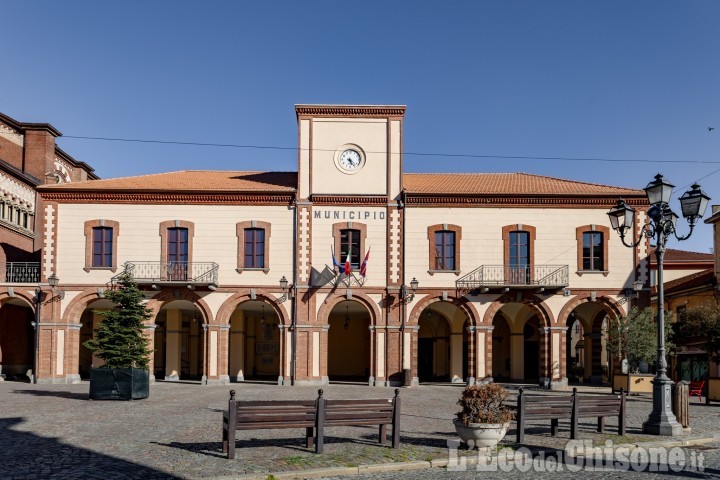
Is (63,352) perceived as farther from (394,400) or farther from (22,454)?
(394,400)

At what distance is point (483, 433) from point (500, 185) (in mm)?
20221

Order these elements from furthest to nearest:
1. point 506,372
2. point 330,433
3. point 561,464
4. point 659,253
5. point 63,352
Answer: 1. point 506,372
2. point 63,352
3. point 659,253
4. point 330,433
5. point 561,464

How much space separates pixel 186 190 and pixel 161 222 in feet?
5.43

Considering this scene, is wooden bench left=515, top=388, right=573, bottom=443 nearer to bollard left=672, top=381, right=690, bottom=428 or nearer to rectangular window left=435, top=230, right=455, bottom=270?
bollard left=672, top=381, right=690, bottom=428

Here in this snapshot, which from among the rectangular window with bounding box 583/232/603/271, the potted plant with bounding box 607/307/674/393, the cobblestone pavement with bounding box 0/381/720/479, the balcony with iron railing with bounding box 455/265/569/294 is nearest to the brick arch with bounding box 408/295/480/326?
the balcony with iron railing with bounding box 455/265/569/294

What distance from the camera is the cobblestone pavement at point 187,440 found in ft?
33.0

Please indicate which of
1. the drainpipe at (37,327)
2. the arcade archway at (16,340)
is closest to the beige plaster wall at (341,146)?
the drainpipe at (37,327)

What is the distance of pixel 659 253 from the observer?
1445 cm

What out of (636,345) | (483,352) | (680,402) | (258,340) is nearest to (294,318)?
(483,352)

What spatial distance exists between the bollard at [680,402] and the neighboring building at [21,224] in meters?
23.5

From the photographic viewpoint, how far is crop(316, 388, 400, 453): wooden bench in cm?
1126

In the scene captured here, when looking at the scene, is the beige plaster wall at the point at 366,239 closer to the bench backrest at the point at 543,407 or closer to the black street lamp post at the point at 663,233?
the black street lamp post at the point at 663,233

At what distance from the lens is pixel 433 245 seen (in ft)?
95.3

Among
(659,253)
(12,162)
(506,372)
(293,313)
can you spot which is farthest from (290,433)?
(12,162)
